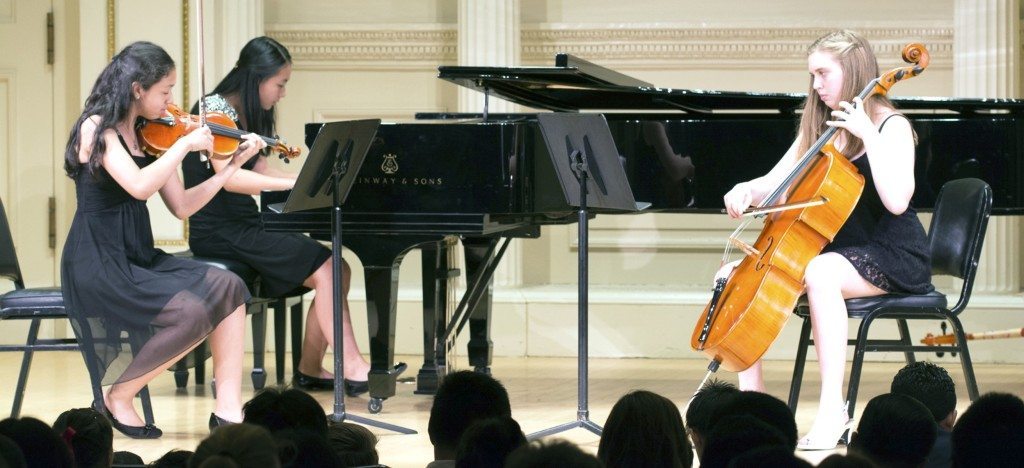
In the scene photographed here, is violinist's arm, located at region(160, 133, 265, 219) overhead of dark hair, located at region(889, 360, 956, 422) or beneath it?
overhead

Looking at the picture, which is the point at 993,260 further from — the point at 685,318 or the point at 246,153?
the point at 246,153

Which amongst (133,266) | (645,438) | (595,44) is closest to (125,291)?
(133,266)

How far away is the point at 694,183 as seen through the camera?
4875 millimetres

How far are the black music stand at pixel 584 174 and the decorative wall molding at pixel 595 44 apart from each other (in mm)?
2672

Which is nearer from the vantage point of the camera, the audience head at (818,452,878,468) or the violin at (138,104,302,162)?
the audience head at (818,452,878,468)

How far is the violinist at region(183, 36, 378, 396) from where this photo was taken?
4.86 metres

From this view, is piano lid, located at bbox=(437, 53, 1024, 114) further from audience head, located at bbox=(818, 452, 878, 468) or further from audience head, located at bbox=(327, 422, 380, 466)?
audience head, located at bbox=(818, 452, 878, 468)

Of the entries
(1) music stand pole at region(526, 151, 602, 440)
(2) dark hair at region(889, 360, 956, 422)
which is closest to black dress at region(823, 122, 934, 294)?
(1) music stand pole at region(526, 151, 602, 440)

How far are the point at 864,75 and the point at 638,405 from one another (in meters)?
1.86

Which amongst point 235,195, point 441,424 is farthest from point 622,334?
point 441,424

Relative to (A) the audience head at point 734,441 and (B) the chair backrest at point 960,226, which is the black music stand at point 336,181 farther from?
(A) the audience head at point 734,441

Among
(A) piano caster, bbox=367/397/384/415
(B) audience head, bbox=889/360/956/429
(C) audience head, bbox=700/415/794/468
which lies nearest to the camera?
(C) audience head, bbox=700/415/794/468

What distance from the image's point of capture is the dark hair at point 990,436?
7.15 ft

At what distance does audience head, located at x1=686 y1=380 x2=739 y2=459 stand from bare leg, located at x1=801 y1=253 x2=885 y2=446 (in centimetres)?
90
